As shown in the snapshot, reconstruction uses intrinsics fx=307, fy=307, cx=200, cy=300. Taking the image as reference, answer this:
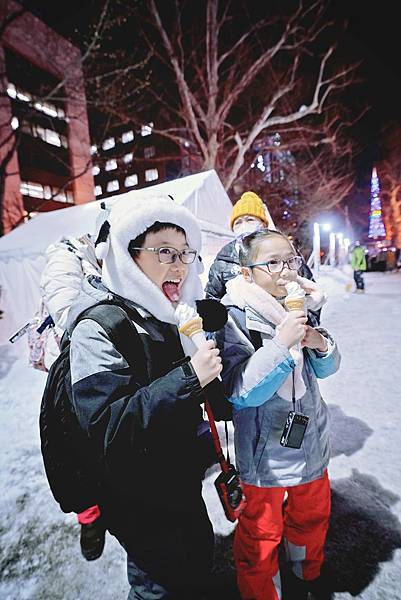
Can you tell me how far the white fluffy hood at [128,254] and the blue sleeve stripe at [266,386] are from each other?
419 millimetres

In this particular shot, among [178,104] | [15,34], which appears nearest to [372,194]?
[178,104]

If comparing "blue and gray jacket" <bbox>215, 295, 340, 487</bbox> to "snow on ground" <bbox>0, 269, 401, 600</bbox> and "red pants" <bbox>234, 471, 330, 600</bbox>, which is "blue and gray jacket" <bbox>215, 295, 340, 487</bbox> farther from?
"snow on ground" <bbox>0, 269, 401, 600</bbox>

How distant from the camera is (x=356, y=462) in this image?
7.73 feet

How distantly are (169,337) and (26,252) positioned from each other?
6.67 meters

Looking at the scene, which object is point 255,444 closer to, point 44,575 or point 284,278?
point 284,278

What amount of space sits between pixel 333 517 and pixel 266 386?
4.40 ft

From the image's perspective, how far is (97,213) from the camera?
6.58m

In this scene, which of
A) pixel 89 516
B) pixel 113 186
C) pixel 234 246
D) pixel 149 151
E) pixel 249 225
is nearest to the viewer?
pixel 89 516

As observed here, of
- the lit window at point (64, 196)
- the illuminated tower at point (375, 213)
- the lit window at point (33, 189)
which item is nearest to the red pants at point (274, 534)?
the lit window at point (64, 196)

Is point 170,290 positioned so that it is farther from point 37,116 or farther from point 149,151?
point 149,151

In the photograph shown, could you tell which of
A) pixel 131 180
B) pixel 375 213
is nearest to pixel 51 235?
pixel 375 213

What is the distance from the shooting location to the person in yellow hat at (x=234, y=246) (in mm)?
2621

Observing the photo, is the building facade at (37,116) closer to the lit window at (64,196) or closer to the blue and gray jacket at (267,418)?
the lit window at (64,196)

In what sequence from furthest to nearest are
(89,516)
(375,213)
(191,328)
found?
(375,213)
(89,516)
(191,328)
